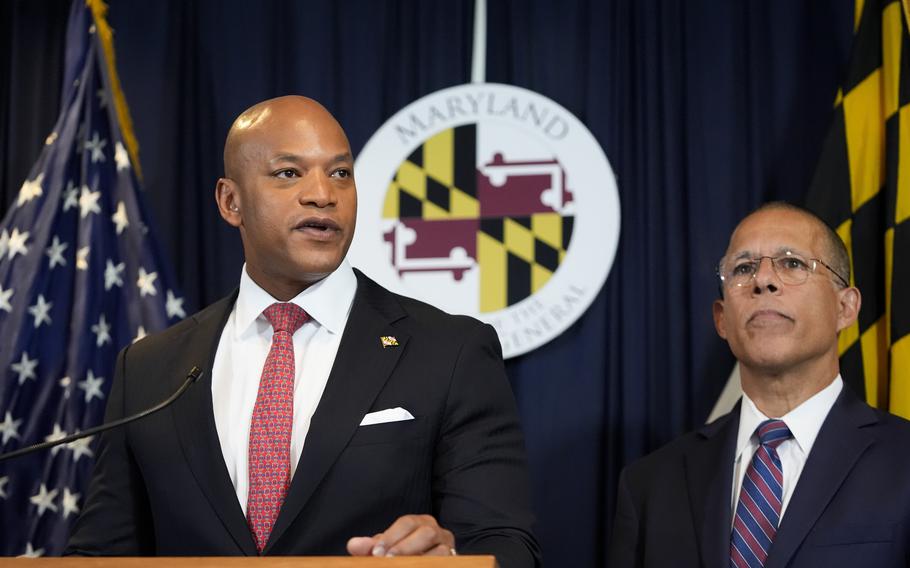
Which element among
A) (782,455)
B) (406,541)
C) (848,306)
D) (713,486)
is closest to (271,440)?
(406,541)

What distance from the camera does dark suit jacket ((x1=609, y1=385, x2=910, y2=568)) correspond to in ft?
8.24

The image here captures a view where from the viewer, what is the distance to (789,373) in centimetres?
279

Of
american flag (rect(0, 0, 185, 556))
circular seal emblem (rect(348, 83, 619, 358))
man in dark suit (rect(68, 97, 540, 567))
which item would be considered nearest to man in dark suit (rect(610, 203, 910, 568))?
circular seal emblem (rect(348, 83, 619, 358))

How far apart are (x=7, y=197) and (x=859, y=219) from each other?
2.60 meters

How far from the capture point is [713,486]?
275 cm

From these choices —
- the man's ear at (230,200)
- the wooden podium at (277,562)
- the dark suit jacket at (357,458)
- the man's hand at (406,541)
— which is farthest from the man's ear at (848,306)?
the wooden podium at (277,562)

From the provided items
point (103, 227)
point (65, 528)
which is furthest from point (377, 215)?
point (65, 528)

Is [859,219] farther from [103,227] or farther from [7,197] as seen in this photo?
[7,197]

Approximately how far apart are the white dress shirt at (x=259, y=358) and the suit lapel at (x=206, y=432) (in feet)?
0.08

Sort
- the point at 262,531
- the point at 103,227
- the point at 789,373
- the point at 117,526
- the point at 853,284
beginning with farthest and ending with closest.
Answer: the point at 103,227
the point at 853,284
the point at 789,373
the point at 117,526
the point at 262,531

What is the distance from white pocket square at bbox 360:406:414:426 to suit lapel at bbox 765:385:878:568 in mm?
966

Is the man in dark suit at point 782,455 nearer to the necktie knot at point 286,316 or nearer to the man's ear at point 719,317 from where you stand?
the man's ear at point 719,317

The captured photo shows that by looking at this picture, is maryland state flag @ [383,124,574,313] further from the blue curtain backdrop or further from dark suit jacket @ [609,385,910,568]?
dark suit jacket @ [609,385,910,568]

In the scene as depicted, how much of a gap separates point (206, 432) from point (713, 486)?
4.04 feet
